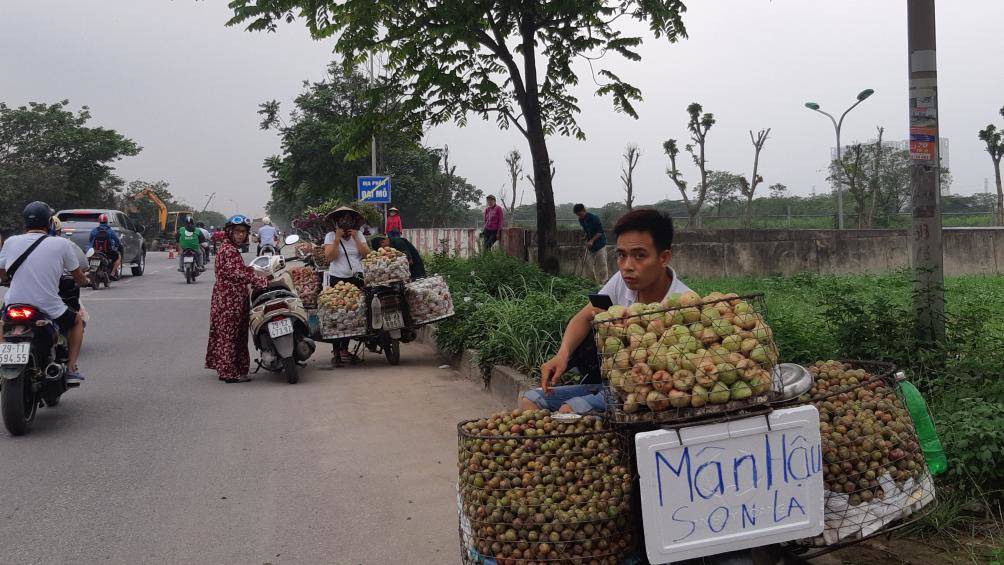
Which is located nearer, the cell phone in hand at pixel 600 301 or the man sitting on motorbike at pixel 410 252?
the cell phone in hand at pixel 600 301

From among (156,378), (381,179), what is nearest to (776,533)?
(156,378)

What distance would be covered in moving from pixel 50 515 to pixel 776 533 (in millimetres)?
4020

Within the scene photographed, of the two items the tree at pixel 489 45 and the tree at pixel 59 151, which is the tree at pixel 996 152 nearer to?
the tree at pixel 489 45

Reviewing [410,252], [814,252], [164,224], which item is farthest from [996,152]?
[164,224]

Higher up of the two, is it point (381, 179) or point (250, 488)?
point (381, 179)

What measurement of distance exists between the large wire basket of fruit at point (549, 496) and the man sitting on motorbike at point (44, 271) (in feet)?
18.0

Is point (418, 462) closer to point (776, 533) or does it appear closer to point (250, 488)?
point (250, 488)

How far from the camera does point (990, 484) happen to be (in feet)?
13.6

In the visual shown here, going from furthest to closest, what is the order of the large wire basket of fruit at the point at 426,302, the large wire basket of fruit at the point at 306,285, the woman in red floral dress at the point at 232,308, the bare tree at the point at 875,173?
the bare tree at the point at 875,173 < the large wire basket of fruit at the point at 306,285 < the large wire basket of fruit at the point at 426,302 < the woman in red floral dress at the point at 232,308

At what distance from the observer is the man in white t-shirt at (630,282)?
367 cm

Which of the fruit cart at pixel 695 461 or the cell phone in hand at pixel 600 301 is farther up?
the cell phone in hand at pixel 600 301

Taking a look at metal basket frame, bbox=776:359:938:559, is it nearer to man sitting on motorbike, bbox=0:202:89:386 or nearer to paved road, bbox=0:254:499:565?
paved road, bbox=0:254:499:565

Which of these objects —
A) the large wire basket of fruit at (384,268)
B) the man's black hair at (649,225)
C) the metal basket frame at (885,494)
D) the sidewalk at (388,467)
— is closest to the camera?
the metal basket frame at (885,494)

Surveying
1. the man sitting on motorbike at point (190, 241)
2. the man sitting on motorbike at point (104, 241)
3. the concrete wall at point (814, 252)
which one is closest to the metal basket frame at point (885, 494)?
the concrete wall at point (814, 252)
